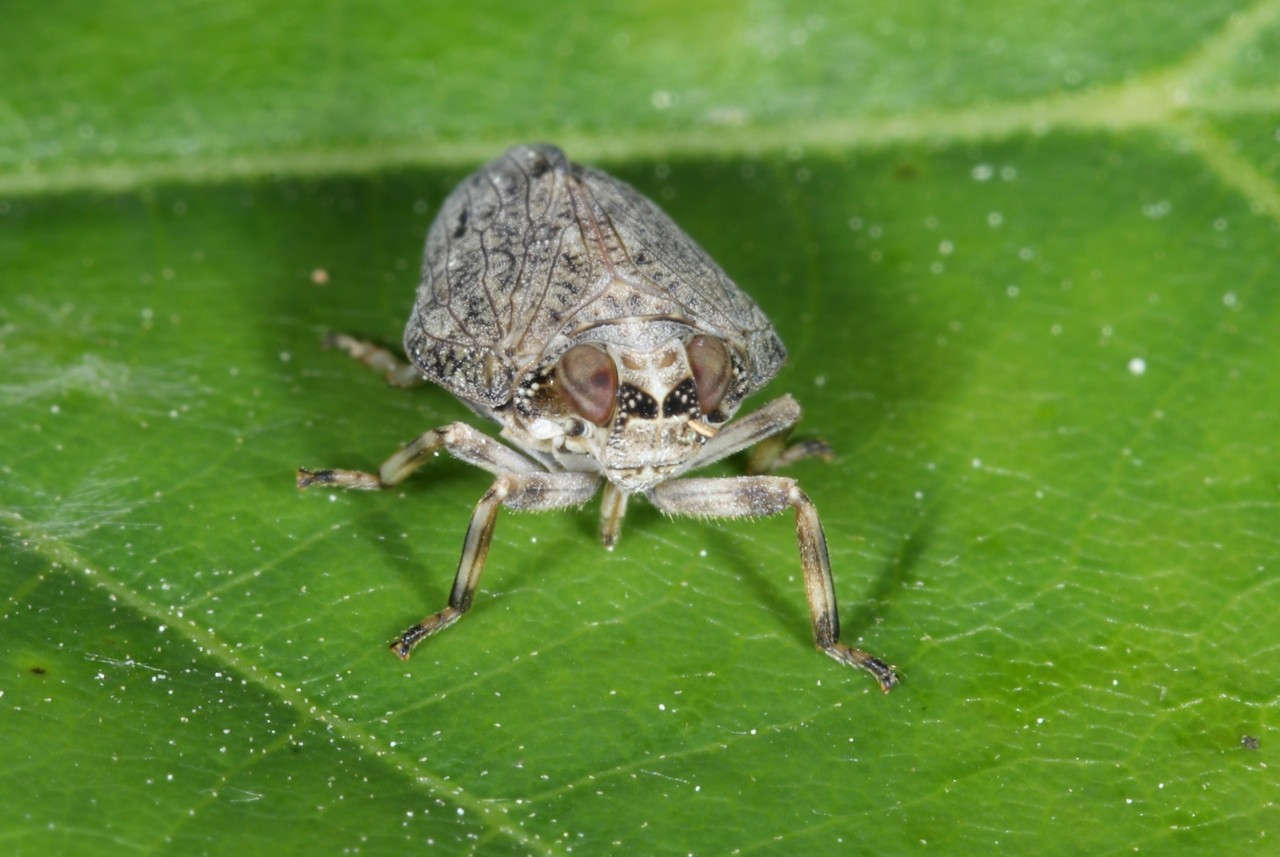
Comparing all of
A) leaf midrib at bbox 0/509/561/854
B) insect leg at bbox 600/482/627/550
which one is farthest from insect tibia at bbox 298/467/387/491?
insect leg at bbox 600/482/627/550

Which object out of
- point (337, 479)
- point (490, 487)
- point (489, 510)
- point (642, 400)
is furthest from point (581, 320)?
point (337, 479)

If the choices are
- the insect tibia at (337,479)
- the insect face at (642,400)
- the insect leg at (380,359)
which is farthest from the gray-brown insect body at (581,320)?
the insect tibia at (337,479)

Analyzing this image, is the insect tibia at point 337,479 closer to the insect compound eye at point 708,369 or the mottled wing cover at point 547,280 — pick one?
the mottled wing cover at point 547,280

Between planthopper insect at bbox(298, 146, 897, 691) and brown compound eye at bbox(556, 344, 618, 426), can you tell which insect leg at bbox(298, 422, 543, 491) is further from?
brown compound eye at bbox(556, 344, 618, 426)

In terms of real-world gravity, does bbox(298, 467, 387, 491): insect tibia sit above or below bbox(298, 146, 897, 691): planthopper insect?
below

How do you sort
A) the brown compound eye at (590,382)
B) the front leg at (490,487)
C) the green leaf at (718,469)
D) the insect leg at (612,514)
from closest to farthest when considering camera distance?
the green leaf at (718,469), the front leg at (490,487), the brown compound eye at (590,382), the insect leg at (612,514)


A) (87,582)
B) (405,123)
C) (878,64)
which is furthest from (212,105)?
(878,64)
